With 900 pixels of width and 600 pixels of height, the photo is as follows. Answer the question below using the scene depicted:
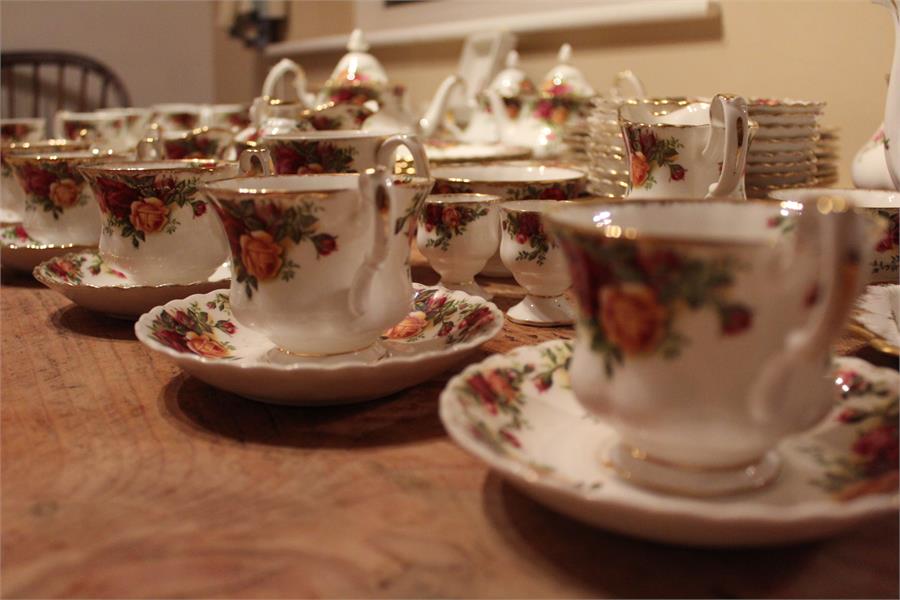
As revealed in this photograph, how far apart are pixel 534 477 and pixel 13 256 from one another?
2.73 feet

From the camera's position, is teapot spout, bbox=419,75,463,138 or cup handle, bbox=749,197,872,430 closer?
cup handle, bbox=749,197,872,430

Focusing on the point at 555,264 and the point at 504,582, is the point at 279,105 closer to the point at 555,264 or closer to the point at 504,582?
the point at 555,264

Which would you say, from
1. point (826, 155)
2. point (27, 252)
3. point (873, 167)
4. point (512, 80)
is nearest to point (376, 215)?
point (27, 252)

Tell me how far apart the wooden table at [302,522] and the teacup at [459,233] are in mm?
284

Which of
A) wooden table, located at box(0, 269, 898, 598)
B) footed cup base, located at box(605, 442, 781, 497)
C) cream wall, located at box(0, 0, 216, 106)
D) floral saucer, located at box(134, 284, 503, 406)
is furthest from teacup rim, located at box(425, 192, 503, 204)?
cream wall, located at box(0, 0, 216, 106)

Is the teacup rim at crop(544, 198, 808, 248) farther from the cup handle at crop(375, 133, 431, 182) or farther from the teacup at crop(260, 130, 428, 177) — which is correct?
the teacup at crop(260, 130, 428, 177)

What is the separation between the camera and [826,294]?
35 centimetres

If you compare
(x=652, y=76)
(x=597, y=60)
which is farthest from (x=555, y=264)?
(x=597, y=60)

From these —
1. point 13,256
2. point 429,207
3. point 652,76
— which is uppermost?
point 652,76

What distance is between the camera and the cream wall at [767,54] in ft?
4.26

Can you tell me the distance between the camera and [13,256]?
1.00 meters

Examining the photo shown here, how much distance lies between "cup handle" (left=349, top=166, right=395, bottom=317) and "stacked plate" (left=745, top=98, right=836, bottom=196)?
0.58 m

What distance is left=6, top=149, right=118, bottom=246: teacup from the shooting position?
39.5 inches

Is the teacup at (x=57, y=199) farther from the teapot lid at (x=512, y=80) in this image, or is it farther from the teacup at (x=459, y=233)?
the teapot lid at (x=512, y=80)
